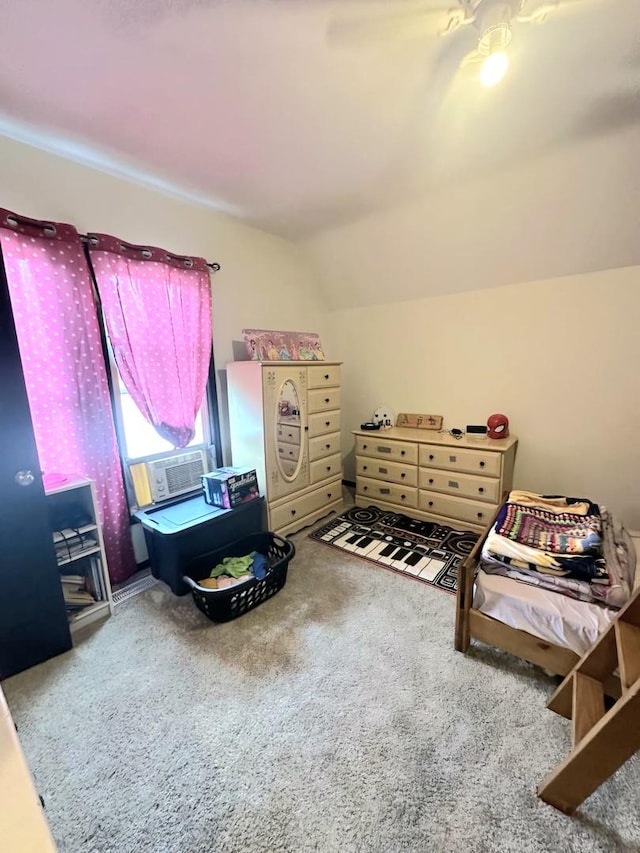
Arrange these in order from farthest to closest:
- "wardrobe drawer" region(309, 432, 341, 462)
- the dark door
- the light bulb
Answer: "wardrobe drawer" region(309, 432, 341, 462)
the dark door
the light bulb

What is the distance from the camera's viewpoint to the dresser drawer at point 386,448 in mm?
3070

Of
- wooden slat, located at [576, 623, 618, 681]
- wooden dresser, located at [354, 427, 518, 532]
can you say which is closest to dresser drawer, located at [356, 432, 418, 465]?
wooden dresser, located at [354, 427, 518, 532]

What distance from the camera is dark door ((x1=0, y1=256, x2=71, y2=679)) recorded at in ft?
5.13

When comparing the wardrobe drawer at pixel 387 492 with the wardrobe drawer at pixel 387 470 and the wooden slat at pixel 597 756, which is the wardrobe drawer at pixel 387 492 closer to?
the wardrobe drawer at pixel 387 470

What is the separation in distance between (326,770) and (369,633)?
673mm

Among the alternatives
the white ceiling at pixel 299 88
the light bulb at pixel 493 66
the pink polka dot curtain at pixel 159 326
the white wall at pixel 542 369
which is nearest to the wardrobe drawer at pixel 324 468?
the white wall at pixel 542 369

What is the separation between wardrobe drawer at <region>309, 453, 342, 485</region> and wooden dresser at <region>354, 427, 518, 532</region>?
0.22 m

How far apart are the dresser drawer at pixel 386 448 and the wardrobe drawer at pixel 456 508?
326 millimetres

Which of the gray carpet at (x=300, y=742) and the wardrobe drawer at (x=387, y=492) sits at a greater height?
the wardrobe drawer at (x=387, y=492)

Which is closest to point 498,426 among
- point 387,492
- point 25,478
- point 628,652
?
point 387,492

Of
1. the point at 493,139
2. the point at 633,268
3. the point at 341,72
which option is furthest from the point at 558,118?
the point at 633,268

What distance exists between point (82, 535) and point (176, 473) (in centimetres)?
72

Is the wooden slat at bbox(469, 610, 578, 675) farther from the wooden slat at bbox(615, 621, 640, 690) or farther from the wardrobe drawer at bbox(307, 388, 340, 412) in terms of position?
the wardrobe drawer at bbox(307, 388, 340, 412)

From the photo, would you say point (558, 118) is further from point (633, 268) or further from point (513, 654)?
point (513, 654)
